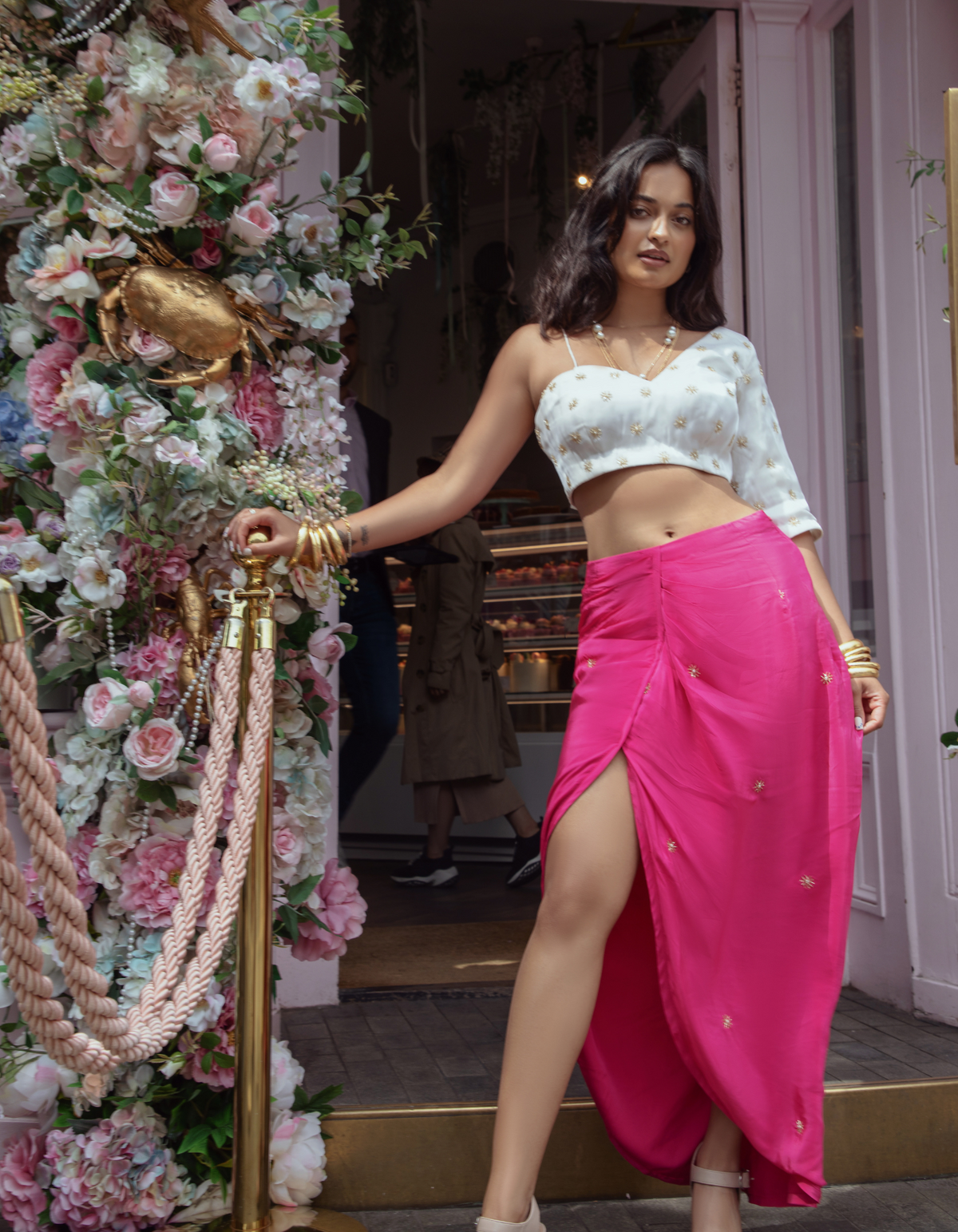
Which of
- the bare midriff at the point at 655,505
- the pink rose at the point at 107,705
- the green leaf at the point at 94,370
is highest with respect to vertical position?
the green leaf at the point at 94,370

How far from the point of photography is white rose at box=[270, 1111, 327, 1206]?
1854 mm

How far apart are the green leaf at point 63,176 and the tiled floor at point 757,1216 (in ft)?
6.22

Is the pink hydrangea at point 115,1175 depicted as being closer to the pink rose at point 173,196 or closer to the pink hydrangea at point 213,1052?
the pink hydrangea at point 213,1052

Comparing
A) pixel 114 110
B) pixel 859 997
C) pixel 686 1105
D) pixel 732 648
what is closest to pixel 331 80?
pixel 114 110

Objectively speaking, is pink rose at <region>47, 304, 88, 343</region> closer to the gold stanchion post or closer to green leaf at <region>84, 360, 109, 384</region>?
green leaf at <region>84, 360, 109, 384</region>

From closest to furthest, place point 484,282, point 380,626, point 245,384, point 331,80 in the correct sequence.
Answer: point 245,384 → point 331,80 → point 380,626 → point 484,282

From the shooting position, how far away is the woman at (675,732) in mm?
1705

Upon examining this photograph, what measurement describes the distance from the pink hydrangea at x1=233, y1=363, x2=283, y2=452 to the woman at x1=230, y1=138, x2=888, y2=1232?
28cm

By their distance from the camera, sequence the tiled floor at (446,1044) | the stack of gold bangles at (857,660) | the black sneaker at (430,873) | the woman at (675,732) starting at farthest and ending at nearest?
the black sneaker at (430,873) < the tiled floor at (446,1044) < the stack of gold bangles at (857,660) < the woman at (675,732)

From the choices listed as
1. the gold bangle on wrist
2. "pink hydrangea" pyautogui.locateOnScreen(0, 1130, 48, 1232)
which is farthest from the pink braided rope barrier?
"pink hydrangea" pyautogui.locateOnScreen(0, 1130, 48, 1232)

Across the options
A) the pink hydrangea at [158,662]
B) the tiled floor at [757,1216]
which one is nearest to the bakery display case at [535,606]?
the tiled floor at [757,1216]

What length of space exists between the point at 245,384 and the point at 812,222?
78.5 inches

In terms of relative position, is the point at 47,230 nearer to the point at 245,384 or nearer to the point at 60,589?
the point at 245,384

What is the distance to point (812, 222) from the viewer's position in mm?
3139
